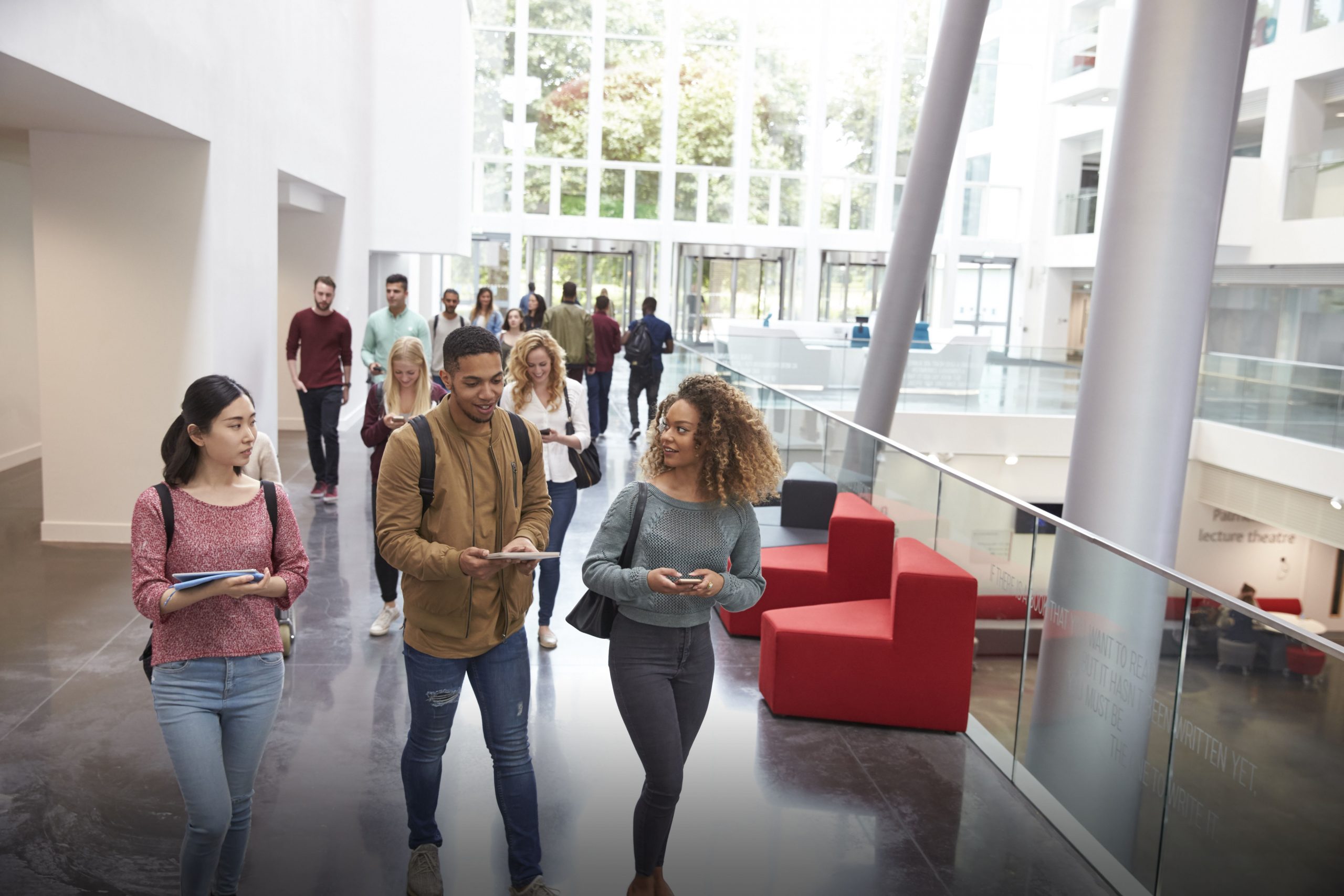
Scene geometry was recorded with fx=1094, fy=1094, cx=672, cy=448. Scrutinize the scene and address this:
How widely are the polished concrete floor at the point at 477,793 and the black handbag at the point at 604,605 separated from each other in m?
0.93

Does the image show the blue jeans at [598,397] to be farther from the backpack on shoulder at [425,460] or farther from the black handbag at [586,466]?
the backpack on shoulder at [425,460]

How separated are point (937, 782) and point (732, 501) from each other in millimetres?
2050

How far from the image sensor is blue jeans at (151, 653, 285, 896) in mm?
2982

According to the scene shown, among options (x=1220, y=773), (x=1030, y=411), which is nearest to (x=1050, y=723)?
(x=1220, y=773)

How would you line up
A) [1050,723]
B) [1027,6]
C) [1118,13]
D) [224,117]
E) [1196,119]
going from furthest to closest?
[1027,6] → [1118,13] → [224,117] → [1196,119] → [1050,723]

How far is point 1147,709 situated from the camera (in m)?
4.07

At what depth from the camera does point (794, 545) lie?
24.4ft

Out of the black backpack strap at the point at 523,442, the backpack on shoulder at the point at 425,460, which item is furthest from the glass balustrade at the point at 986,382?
the backpack on shoulder at the point at 425,460

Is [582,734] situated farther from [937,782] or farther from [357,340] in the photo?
[357,340]

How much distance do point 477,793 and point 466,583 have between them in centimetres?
143

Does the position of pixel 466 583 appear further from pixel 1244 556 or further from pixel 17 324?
pixel 1244 556

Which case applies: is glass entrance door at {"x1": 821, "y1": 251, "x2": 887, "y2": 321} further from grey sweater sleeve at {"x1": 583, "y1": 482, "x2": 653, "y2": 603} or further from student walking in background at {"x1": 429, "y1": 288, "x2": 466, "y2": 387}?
grey sweater sleeve at {"x1": 583, "y1": 482, "x2": 653, "y2": 603}

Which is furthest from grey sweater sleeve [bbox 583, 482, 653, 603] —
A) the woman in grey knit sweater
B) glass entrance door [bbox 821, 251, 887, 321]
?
glass entrance door [bbox 821, 251, 887, 321]

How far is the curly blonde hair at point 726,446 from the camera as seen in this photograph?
3.50 m
